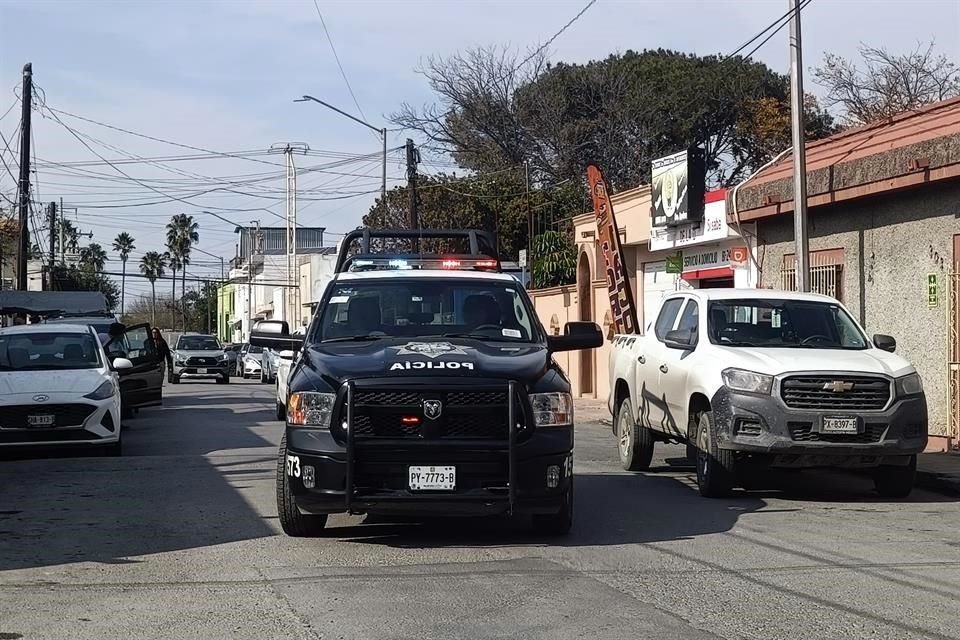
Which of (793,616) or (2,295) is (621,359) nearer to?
(793,616)

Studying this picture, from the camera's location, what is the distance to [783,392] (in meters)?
11.4

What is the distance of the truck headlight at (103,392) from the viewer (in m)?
15.6

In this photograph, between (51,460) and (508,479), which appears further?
(51,460)

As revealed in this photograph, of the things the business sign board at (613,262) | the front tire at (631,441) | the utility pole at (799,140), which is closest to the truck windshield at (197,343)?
the business sign board at (613,262)

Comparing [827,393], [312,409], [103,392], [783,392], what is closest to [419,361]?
[312,409]

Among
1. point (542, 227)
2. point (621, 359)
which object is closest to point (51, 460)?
point (621, 359)

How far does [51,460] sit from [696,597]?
10.2 meters

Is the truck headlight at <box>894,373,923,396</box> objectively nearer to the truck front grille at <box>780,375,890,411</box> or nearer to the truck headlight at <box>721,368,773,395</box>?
the truck front grille at <box>780,375,890,411</box>

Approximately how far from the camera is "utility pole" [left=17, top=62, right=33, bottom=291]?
37750 mm

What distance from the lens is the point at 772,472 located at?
1427cm

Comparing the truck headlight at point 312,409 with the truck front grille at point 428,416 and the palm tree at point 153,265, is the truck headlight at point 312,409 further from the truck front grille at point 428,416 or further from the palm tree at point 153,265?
the palm tree at point 153,265

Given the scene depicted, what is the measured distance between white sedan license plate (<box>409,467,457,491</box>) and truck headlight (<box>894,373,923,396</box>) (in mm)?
4938

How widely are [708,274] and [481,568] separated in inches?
698

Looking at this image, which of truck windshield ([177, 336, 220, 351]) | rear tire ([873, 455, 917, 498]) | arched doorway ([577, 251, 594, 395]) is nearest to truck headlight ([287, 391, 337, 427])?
rear tire ([873, 455, 917, 498])
